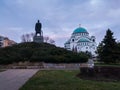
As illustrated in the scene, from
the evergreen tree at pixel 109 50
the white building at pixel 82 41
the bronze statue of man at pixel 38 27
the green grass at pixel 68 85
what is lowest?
the green grass at pixel 68 85

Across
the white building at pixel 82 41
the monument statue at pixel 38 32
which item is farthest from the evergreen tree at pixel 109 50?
the white building at pixel 82 41

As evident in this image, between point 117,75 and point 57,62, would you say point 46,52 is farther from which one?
point 117,75

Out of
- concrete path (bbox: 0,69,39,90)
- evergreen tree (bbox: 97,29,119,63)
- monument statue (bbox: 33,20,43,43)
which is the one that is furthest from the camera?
evergreen tree (bbox: 97,29,119,63)

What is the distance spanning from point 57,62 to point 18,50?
779cm

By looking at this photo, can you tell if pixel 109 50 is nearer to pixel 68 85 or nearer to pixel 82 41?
pixel 68 85

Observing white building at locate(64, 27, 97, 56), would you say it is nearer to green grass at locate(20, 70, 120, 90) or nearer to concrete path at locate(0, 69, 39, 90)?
concrete path at locate(0, 69, 39, 90)

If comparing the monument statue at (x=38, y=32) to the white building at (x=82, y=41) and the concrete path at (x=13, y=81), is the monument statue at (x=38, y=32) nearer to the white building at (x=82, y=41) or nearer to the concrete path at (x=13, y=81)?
the concrete path at (x=13, y=81)

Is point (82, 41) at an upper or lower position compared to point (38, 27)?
upper

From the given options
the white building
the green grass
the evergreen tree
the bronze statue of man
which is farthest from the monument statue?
the white building

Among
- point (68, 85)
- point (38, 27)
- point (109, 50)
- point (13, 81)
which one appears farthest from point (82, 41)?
point (68, 85)

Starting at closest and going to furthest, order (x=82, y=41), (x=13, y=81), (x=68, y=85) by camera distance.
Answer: (x=68, y=85) → (x=13, y=81) → (x=82, y=41)

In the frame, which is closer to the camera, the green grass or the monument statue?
the green grass

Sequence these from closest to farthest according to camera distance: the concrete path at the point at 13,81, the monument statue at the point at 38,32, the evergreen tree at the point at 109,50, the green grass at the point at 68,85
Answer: the green grass at the point at 68,85
the concrete path at the point at 13,81
the monument statue at the point at 38,32
the evergreen tree at the point at 109,50

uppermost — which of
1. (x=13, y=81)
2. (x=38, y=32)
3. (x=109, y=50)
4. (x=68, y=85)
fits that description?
(x=38, y=32)
